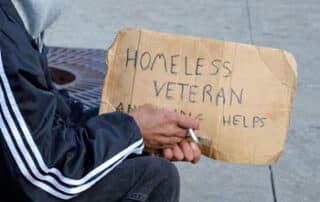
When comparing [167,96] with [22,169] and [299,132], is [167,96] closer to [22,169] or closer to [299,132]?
[22,169]

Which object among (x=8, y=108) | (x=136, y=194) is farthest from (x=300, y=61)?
(x=8, y=108)

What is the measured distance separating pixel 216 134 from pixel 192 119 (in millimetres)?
129

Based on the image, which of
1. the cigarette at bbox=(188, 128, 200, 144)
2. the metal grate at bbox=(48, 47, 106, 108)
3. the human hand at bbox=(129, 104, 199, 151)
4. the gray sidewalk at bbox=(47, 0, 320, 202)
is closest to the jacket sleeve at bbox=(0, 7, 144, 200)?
the human hand at bbox=(129, 104, 199, 151)

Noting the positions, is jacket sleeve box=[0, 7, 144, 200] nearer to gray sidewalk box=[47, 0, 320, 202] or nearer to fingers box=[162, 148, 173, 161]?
fingers box=[162, 148, 173, 161]

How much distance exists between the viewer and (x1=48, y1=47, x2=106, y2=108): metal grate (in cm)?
336

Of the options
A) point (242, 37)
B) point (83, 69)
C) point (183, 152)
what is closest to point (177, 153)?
point (183, 152)

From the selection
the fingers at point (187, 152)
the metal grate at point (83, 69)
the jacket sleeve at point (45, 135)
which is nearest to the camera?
the jacket sleeve at point (45, 135)

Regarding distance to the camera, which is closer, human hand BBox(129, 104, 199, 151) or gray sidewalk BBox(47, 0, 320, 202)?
human hand BBox(129, 104, 199, 151)

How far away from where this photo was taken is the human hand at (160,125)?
2.17m

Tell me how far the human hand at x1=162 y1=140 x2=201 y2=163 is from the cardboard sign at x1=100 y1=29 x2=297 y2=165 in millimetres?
50

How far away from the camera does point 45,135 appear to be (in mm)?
1850

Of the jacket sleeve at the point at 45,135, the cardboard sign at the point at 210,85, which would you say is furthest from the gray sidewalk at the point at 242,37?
the jacket sleeve at the point at 45,135

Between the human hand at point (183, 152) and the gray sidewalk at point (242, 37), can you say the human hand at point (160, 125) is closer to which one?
the human hand at point (183, 152)

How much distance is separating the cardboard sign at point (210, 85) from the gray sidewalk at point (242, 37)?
130 cm
